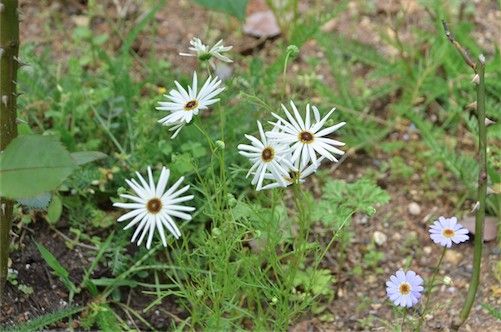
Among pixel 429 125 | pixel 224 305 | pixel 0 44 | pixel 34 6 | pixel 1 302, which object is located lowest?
pixel 1 302

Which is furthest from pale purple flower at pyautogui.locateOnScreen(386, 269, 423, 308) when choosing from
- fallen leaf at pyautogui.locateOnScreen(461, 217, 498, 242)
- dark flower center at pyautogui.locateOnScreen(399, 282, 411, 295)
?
fallen leaf at pyautogui.locateOnScreen(461, 217, 498, 242)

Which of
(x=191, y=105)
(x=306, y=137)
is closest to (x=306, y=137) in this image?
(x=306, y=137)

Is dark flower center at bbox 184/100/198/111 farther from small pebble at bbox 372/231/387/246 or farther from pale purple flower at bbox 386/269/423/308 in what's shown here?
small pebble at bbox 372/231/387/246

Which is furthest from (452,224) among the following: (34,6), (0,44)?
(34,6)

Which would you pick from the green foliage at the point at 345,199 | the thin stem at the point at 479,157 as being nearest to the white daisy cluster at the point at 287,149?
the thin stem at the point at 479,157

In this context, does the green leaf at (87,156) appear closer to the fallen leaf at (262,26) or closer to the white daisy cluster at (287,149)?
the white daisy cluster at (287,149)

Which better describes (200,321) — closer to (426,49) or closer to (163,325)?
(163,325)
